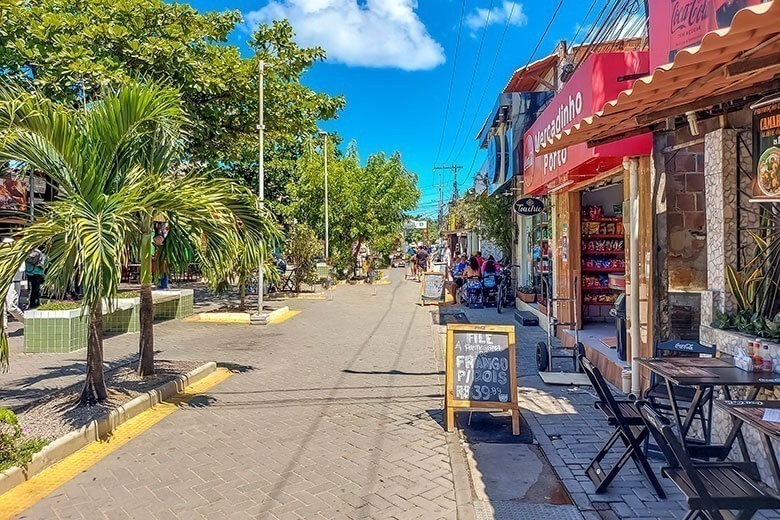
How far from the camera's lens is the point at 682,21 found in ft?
19.5

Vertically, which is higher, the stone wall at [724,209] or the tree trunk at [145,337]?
the stone wall at [724,209]

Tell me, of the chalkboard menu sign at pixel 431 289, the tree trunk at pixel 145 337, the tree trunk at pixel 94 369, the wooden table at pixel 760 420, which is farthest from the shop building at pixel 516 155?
the wooden table at pixel 760 420

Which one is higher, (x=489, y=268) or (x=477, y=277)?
(x=489, y=268)

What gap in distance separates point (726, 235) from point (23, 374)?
879 centimetres

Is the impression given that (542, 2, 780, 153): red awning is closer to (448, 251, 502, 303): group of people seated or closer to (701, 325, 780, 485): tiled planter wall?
(701, 325, 780, 485): tiled planter wall

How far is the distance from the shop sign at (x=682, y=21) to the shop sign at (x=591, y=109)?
0.38 metres

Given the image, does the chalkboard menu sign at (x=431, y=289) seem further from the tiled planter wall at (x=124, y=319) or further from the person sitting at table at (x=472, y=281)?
the tiled planter wall at (x=124, y=319)

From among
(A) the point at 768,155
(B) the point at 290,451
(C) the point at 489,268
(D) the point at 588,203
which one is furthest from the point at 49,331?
(C) the point at 489,268

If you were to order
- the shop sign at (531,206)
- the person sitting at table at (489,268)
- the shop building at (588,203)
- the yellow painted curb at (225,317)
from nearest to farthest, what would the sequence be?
the shop building at (588,203), the shop sign at (531,206), the yellow painted curb at (225,317), the person sitting at table at (489,268)

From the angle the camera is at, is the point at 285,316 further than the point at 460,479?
Yes

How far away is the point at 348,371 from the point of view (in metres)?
8.52

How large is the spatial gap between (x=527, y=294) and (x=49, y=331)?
10917mm

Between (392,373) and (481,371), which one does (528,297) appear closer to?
(392,373)

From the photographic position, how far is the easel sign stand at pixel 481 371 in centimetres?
568
